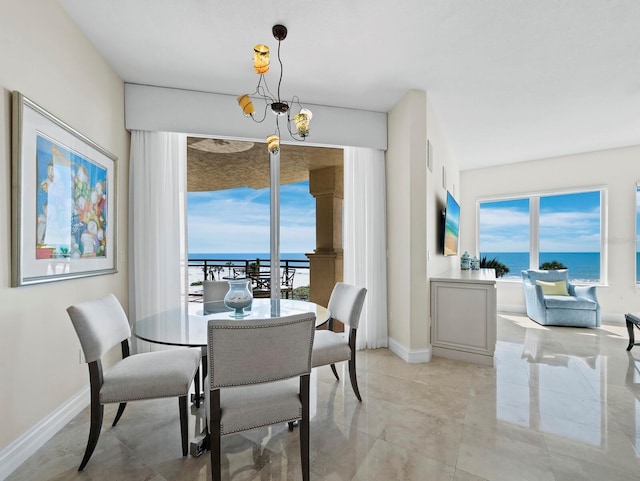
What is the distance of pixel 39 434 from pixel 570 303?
597cm

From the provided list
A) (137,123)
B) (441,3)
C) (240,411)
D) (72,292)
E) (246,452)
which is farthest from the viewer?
(137,123)

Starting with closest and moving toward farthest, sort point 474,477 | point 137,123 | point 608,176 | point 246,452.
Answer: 1. point 474,477
2. point 246,452
3. point 137,123
4. point 608,176

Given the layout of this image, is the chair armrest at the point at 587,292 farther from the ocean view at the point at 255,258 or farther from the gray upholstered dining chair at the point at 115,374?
the gray upholstered dining chair at the point at 115,374

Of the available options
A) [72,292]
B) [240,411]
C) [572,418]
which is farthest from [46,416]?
[572,418]

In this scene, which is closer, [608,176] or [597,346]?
[597,346]

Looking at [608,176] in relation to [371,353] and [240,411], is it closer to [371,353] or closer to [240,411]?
[371,353]

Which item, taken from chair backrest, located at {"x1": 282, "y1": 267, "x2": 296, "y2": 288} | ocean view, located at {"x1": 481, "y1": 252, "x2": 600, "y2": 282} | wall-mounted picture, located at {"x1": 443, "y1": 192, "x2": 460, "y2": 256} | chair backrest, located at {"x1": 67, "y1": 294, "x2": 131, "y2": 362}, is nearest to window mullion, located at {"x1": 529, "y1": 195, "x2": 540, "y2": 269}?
wall-mounted picture, located at {"x1": 443, "y1": 192, "x2": 460, "y2": 256}

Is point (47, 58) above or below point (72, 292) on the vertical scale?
above

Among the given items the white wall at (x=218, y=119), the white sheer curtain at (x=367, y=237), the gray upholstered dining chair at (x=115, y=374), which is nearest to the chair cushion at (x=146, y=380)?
the gray upholstered dining chair at (x=115, y=374)

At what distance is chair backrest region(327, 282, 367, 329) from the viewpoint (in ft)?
7.72

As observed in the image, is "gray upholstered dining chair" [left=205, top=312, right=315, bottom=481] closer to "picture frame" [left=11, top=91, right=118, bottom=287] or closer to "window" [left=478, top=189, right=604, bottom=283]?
"picture frame" [left=11, top=91, right=118, bottom=287]

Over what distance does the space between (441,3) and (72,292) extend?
10.5 ft

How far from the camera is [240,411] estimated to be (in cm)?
139

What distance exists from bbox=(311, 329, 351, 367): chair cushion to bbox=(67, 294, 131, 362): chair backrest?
1.28 meters
